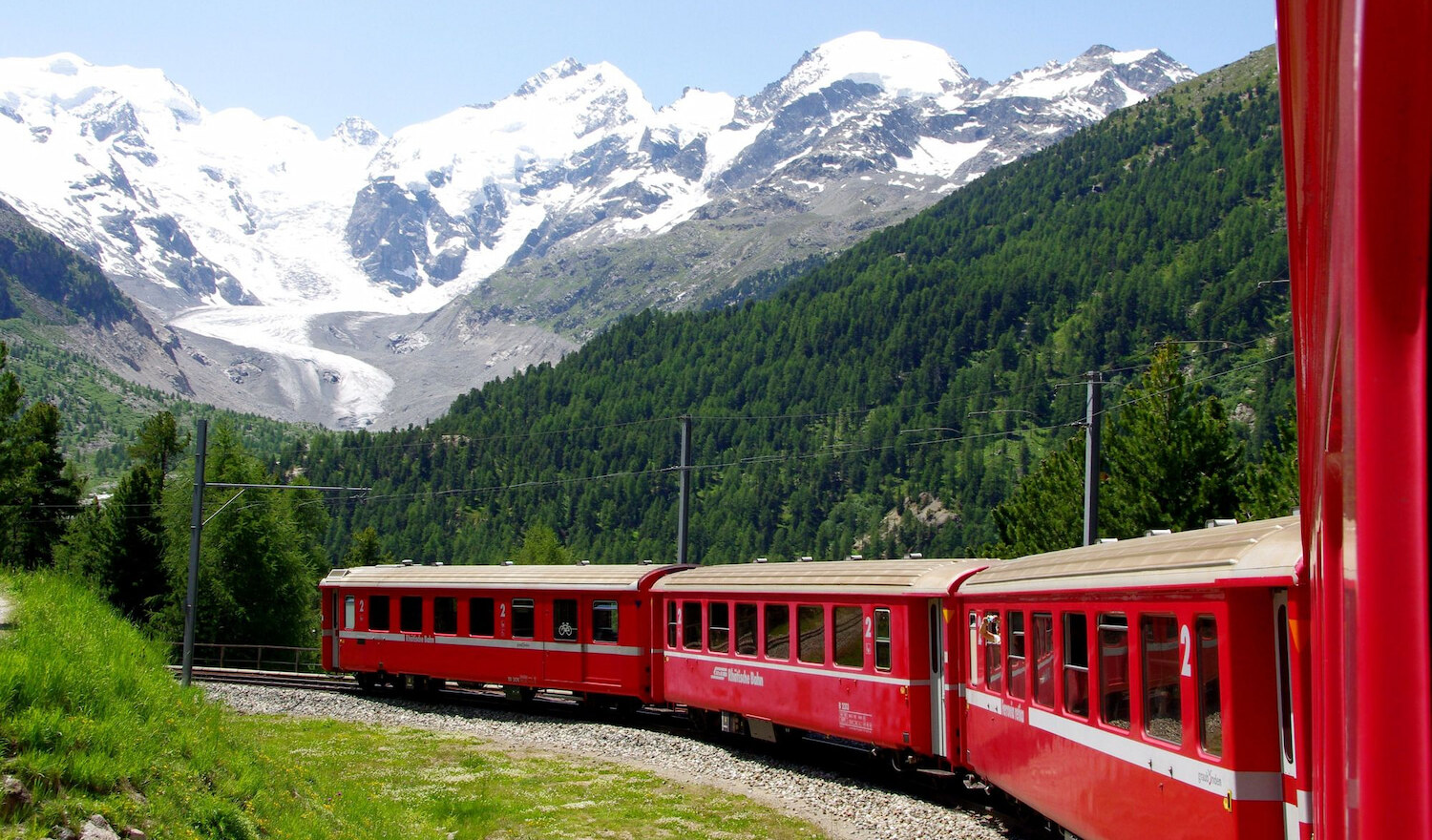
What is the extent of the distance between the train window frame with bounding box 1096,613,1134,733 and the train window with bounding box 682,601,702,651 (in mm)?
12572

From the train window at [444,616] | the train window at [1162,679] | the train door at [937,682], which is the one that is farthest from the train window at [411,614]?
the train window at [1162,679]

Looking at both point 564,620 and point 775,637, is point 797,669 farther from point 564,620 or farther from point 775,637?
point 564,620

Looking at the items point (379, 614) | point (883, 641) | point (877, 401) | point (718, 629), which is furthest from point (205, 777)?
point (877, 401)

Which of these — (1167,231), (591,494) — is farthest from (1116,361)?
(591,494)

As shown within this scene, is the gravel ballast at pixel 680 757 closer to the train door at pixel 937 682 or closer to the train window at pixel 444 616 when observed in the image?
the train door at pixel 937 682

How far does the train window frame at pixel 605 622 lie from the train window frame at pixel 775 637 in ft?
18.1

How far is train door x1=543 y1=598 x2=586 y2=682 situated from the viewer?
2652 cm

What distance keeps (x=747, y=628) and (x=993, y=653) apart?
7234 millimetres

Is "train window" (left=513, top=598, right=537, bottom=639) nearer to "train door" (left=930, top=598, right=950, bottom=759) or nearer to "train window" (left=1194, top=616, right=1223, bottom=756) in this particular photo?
"train door" (left=930, top=598, right=950, bottom=759)

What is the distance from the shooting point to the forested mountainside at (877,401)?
5773 inches

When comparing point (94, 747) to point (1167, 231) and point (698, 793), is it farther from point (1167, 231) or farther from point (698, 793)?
point (1167, 231)

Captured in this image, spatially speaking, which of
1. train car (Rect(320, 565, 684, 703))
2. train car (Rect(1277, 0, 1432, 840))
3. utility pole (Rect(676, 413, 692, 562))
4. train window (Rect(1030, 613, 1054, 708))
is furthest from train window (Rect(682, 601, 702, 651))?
train car (Rect(1277, 0, 1432, 840))

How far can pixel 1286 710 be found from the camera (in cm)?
795

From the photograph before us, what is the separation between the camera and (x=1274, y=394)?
125m
